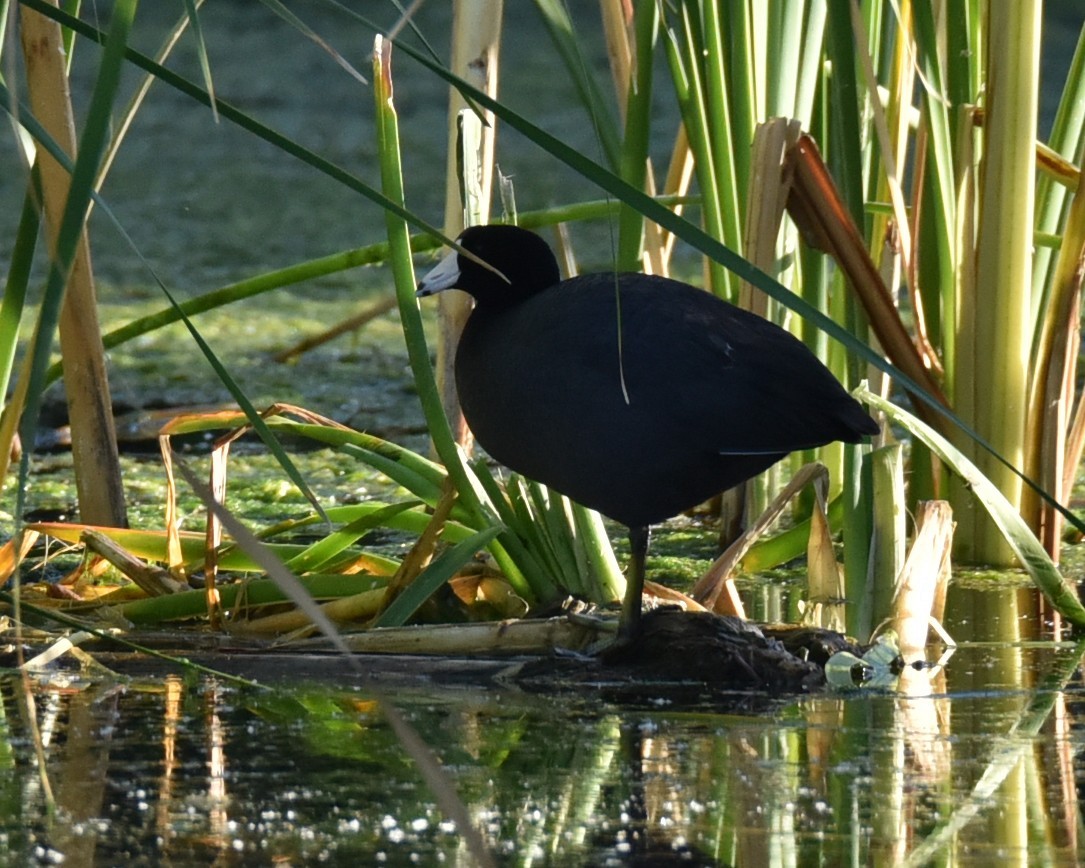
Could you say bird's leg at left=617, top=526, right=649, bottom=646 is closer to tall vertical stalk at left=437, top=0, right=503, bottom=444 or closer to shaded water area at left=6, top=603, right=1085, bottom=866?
shaded water area at left=6, top=603, right=1085, bottom=866

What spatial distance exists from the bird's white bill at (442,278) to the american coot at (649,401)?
0.18 meters

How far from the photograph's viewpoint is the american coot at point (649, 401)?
5.91 feet

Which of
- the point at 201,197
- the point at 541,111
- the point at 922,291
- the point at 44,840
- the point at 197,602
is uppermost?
the point at 541,111

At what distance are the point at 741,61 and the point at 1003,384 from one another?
1.75ft

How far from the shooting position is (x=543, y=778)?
141 cm

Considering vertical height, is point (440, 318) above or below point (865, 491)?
above

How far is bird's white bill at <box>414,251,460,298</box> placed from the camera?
206 centimetres

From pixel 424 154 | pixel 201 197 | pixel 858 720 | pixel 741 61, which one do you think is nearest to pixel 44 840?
pixel 858 720

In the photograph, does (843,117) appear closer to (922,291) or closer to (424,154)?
(922,291)

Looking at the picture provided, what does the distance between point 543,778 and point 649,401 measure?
51 cm

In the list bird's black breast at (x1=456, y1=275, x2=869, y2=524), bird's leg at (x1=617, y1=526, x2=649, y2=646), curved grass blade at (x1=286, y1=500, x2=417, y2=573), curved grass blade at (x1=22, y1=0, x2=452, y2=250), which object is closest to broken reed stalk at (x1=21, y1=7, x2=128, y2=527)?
curved grass blade at (x1=286, y1=500, x2=417, y2=573)

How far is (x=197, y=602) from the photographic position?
202 centimetres

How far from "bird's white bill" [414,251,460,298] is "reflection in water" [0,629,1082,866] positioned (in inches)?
20.8

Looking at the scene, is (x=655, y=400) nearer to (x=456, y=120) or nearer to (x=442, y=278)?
(x=442, y=278)
